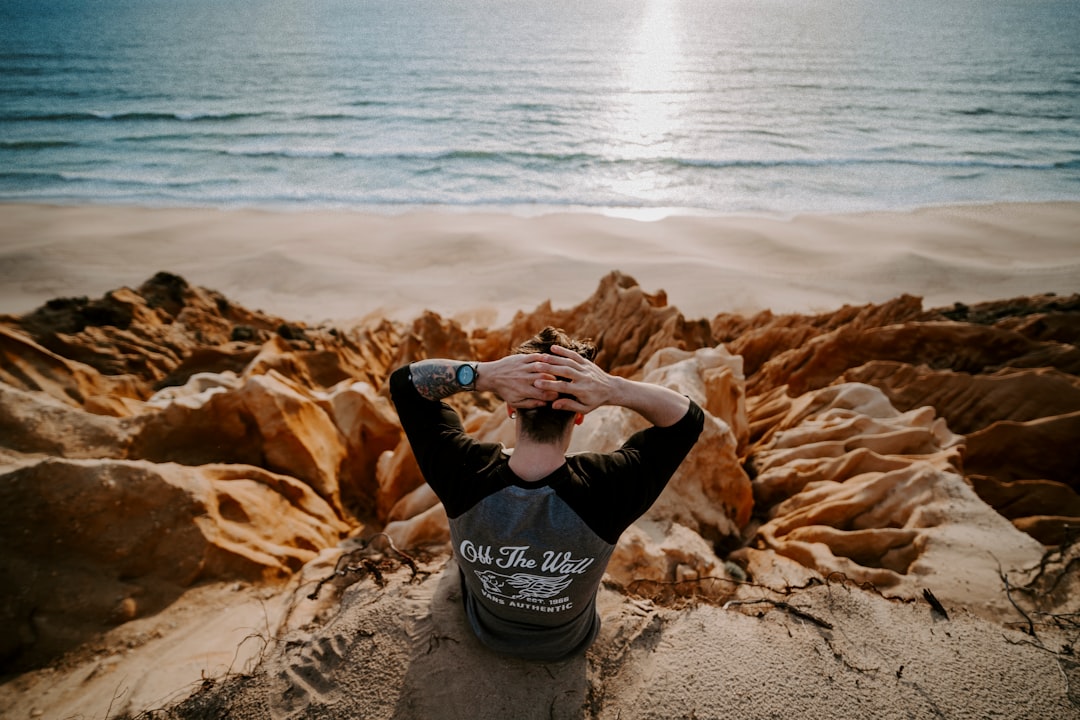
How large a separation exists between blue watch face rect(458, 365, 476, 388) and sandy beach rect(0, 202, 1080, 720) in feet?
4.39

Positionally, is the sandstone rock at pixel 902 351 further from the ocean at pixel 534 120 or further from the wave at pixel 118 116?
the wave at pixel 118 116

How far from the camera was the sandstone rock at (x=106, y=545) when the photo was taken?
114 inches

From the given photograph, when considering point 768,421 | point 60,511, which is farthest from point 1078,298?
point 60,511

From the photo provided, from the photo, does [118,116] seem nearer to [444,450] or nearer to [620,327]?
[620,327]

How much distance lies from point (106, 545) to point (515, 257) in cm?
1301

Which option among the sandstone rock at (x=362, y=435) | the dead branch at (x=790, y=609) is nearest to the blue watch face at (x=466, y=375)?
the dead branch at (x=790, y=609)

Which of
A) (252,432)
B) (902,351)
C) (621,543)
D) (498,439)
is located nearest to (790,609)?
(621,543)

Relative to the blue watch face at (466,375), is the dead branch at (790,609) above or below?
below

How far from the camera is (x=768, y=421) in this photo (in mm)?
6703

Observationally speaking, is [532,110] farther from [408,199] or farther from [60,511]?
[60,511]

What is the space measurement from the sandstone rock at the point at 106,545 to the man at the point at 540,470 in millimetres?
2041

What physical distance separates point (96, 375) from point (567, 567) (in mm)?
5722

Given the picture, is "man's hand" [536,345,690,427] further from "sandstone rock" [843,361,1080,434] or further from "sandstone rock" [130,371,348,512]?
"sandstone rock" [843,361,1080,434]

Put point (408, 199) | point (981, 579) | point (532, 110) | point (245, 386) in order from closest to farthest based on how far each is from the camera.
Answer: point (981, 579), point (245, 386), point (408, 199), point (532, 110)
